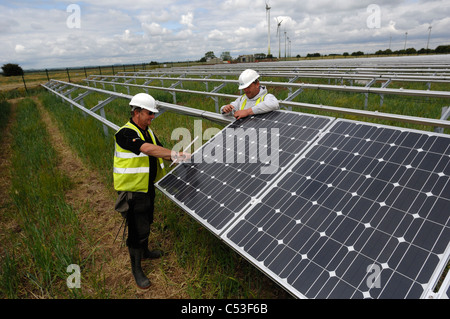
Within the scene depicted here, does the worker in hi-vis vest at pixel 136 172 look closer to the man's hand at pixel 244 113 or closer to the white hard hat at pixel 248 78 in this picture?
the man's hand at pixel 244 113

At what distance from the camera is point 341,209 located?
6.59ft

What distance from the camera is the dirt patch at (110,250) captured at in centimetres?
287

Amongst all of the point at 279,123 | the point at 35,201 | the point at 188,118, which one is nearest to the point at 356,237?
the point at 279,123

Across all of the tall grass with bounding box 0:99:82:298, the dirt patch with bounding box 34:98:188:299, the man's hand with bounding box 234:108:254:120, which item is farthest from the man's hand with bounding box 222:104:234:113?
the tall grass with bounding box 0:99:82:298

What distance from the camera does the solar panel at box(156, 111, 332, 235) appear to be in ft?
8.34

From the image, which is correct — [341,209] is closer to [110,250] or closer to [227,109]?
[227,109]

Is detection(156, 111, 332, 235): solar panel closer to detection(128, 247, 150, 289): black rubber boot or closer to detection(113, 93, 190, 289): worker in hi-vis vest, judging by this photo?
detection(113, 93, 190, 289): worker in hi-vis vest

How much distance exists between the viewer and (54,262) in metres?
3.07

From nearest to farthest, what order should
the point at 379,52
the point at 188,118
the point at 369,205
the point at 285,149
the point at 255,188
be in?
1. the point at 369,205
2. the point at 255,188
3. the point at 285,149
4. the point at 188,118
5. the point at 379,52

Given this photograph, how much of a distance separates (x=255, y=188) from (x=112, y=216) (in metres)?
2.79

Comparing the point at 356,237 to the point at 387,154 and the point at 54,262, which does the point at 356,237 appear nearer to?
the point at 387,154
